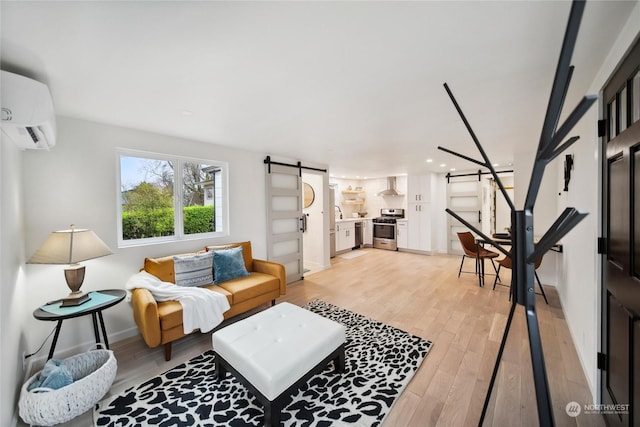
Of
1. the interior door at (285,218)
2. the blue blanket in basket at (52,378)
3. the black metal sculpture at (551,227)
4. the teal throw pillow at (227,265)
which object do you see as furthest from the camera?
the interior door at (285,218)

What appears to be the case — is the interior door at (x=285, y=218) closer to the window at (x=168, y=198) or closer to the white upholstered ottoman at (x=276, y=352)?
the window at (x=168, y=198)

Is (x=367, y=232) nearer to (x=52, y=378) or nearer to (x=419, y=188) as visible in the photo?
(x=419, y=188)

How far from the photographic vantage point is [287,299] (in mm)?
3574

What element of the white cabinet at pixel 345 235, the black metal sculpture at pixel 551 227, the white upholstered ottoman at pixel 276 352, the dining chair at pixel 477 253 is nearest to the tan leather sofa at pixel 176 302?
the white upholstered ottoman at pixel 276 352

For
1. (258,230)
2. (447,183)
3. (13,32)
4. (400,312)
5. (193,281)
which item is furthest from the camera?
(447,183)

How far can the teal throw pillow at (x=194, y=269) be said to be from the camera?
275 cm

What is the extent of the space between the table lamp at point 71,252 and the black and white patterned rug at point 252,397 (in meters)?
0.86

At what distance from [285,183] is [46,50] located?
3.17m

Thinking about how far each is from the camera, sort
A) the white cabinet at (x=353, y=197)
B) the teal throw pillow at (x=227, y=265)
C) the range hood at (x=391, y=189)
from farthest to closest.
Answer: the white cabinet at (x=353, y=197) → the range hood at (x=391, y=189) → the teal throw pillow at (x=227, y=265)

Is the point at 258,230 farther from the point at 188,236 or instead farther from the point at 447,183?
the point at 447,183

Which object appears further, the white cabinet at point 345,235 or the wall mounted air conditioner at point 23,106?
the white cabinet at point 345,235

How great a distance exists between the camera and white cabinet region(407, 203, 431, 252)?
648cm

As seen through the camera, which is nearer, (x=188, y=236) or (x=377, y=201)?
(x=188, y=236)

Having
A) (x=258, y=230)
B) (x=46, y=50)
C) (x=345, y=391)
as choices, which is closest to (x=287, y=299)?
(x=258, y=230)
